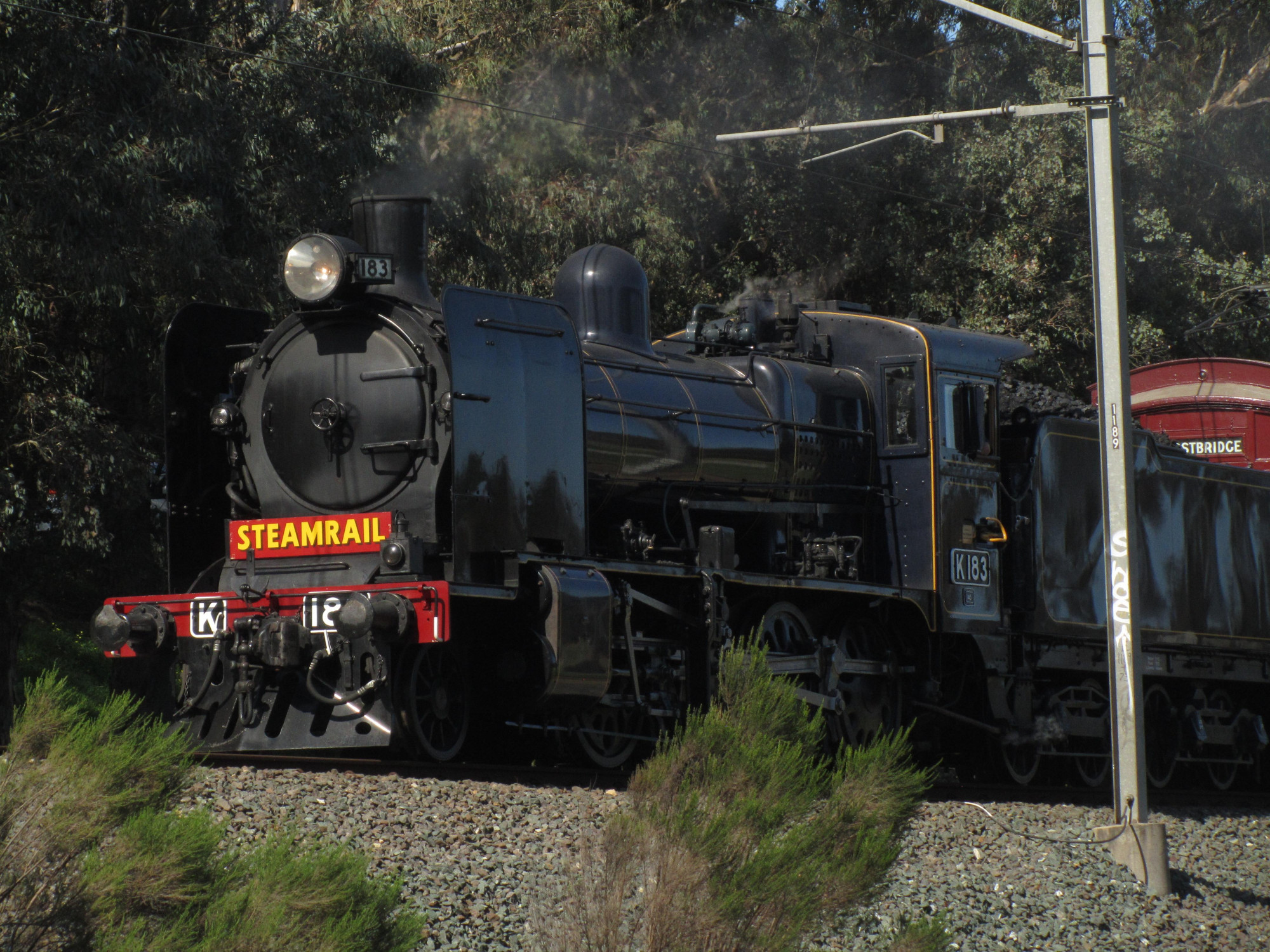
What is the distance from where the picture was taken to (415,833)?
229 inches

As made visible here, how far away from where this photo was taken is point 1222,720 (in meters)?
13.7

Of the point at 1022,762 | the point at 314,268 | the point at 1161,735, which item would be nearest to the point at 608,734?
the point at 314,268

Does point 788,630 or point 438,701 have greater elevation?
point 788,630

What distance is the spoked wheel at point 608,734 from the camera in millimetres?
8656

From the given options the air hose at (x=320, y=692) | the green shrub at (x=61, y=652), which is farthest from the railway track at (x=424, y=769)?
the green shrub at (x=61, y=652)

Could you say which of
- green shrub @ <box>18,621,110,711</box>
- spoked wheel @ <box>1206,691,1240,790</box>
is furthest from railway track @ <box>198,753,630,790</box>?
green shrub @ <box>18,621,110,711</box>

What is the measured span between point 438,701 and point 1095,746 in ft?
21.9

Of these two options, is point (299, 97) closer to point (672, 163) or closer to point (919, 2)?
point (672, 163)

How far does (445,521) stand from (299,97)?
8.10 meters

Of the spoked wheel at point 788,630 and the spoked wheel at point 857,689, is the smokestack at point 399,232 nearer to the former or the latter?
the spoked wheel at point 788,630

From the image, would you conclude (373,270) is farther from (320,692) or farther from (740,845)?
(740,845)

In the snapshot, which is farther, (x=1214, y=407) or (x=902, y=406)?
(x=1214, y=407)

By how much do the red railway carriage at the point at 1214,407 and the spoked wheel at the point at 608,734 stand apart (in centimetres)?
679

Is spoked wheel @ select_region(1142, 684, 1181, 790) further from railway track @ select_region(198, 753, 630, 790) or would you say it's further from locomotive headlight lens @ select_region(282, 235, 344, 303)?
locomotive headlight lens @ select_region(282, 235, 344, 303)
